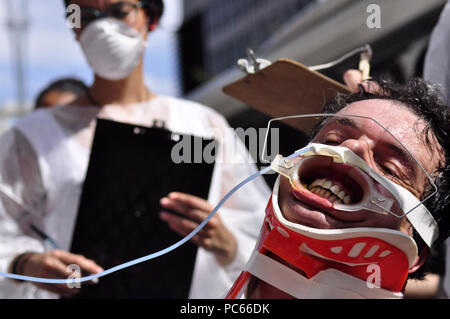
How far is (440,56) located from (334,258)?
3.55 feet

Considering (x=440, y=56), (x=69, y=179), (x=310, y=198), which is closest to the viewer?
(x=310, y=198)

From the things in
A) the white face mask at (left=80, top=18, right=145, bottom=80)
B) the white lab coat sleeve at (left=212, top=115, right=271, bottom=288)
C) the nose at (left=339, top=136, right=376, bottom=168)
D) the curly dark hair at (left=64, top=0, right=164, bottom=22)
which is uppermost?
the curly dark hair at (left=64, top=0, right=164, bottom=22)

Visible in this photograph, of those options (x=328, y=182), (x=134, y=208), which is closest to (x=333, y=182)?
(x=328, y=182)

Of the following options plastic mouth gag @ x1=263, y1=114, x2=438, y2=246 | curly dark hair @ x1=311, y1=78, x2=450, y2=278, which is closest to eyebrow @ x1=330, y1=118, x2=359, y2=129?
plastic mouth gag @ x1=263, y1=114, x2=438, y2=246

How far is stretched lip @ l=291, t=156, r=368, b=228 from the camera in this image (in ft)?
4.33

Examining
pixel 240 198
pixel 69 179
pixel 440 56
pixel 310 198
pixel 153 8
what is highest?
pixel 153 8

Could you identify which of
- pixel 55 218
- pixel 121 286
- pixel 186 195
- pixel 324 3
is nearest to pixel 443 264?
pixel 186 195

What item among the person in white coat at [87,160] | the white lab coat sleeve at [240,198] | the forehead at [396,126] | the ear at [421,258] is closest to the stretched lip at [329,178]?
the forehead at [396,126]

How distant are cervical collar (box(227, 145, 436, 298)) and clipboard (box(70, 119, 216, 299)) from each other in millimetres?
742

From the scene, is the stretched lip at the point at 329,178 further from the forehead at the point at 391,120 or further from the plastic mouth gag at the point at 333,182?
the forehead at the point at 391,120

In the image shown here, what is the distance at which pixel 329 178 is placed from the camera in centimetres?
141

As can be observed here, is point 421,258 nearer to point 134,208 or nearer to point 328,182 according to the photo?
point 328,182

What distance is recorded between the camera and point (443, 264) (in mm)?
2576

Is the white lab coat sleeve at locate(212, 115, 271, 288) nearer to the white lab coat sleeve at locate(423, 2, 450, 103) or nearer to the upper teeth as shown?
the white lab coat sleeve at locate(423, 2, 450, 103)
